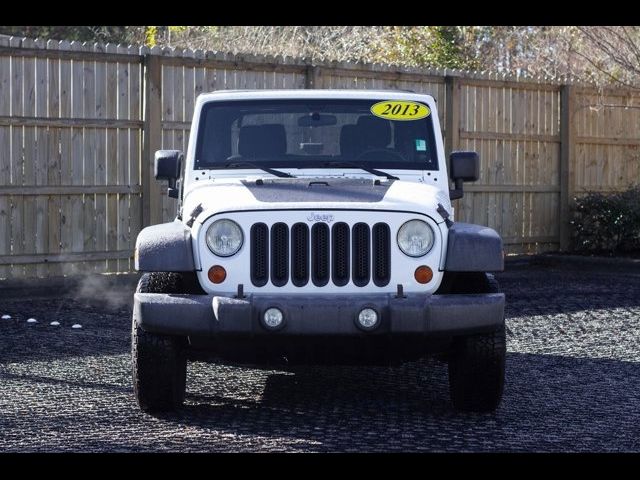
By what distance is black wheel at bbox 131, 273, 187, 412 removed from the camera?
7.12 metres

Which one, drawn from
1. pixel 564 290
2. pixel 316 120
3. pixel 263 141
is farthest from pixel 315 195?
pixel 564 290

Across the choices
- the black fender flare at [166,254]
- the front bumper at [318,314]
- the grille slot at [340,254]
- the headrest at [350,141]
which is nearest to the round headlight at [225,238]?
the black fender flare at [166,254]

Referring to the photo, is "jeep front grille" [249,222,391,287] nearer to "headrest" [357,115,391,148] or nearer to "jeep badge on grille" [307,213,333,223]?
"jeep badge on grille" [307,213,333,223]

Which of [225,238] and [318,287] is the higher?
[225,238]

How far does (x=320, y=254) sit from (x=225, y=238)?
540mm

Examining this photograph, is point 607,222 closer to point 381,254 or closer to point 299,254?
point 381,254

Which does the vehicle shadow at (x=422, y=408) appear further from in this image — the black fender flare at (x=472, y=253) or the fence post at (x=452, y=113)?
the fence post at (x=452, y=113)

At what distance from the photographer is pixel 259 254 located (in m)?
6.98

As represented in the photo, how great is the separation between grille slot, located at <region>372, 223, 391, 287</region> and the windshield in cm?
136

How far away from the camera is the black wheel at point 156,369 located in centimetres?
712

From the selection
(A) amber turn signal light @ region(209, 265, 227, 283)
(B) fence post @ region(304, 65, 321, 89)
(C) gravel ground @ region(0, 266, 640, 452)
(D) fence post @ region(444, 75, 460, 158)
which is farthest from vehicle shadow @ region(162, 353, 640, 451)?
(D) fence post @ region(444, 75, 460, 158)

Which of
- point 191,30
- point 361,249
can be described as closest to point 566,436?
point 361,249

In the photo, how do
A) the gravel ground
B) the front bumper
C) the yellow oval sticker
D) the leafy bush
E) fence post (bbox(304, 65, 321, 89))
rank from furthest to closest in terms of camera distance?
the leafy bush
fence post (bbox(304, 65, 321, 89))
the yellow oval sticker
the front bumper
the gravel ground

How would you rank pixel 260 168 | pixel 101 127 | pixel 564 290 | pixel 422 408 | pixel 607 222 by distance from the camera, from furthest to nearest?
pixel 607 222
pixel 564 290
pixel 101 127
pixel 260 168
pixel 422 408
